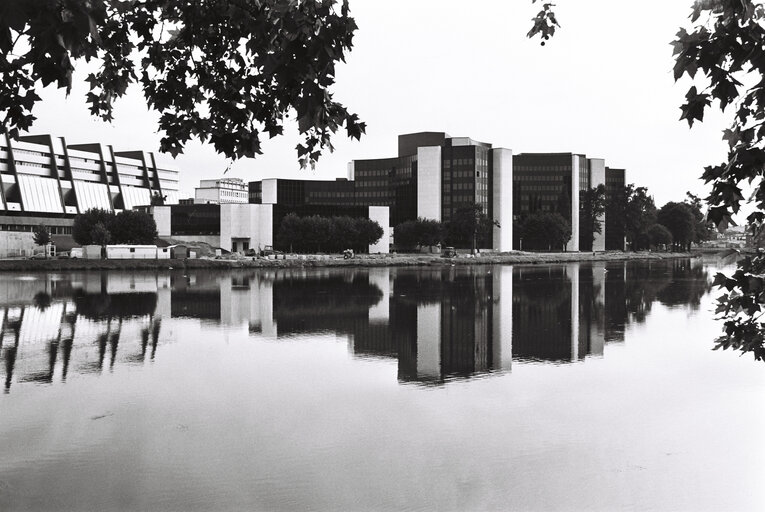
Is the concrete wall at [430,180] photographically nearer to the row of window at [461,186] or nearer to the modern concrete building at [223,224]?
the row of window at [461,186]

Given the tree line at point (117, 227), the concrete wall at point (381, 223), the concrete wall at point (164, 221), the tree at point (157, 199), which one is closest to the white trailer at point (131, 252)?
the tree line at point (117, 227)

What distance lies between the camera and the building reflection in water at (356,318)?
2192 cm

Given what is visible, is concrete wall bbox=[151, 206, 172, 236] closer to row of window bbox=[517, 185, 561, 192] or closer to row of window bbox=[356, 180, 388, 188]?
row of window bbox=[356, 180, 388, 188]

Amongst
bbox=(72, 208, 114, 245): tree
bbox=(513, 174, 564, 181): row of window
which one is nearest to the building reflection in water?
bbox=(72, 208, 114, 245): tree

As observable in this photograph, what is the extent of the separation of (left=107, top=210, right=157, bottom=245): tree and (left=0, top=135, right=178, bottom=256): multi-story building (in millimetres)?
22037

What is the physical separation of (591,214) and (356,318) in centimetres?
16051

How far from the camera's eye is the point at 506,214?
17012cm

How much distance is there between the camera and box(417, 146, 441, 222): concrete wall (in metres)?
167

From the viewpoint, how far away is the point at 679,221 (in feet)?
617

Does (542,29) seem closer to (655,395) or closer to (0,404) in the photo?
(655,395)

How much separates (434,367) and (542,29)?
567 inches

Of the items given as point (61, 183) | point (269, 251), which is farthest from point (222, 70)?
point (61, 183)

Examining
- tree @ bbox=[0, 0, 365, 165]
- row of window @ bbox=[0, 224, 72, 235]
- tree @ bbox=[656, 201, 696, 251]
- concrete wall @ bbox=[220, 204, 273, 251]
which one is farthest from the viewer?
tree @ bbox=[656, 201, 696, 251]

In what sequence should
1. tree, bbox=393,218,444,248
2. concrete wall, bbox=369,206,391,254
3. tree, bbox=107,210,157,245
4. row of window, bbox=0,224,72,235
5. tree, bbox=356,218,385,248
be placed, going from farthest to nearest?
1. concrete wall, bbox=369,206,391,254
2. tree, bbox=393,218,444,248
3. tree, bbox=356,218,385,248
4. row of window, bbox=0,224,72,235
5. tree, bbox=107,210,157,245
